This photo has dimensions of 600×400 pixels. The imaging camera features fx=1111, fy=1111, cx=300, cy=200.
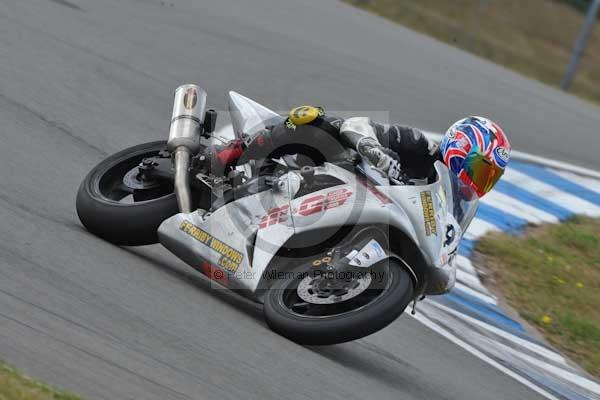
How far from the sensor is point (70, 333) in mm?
4547

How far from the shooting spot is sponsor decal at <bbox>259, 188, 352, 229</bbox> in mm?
5758

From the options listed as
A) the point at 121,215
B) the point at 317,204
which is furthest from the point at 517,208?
the point at 121,215

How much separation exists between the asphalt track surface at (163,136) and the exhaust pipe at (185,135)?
1.46 feet

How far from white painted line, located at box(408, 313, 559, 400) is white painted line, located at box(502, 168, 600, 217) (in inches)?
168

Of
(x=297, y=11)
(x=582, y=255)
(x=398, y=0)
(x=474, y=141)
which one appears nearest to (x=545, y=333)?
(x=582, y=255)

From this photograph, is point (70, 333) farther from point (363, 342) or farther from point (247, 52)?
point (247, 52)

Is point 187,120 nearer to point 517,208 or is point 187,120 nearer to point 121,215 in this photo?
point 121,215

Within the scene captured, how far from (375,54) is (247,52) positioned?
7.72 ft

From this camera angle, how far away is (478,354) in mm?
7129

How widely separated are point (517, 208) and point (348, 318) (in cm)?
563

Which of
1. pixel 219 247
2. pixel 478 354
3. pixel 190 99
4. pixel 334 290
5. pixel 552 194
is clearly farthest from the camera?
pixel 552 194

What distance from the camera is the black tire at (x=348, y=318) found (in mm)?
5293

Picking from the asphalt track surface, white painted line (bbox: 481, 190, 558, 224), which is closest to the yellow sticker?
the asphalt track surface

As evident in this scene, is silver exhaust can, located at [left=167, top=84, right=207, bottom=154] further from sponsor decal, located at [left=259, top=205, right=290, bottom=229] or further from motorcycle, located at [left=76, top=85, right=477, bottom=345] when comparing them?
sponsor decal, located at [left=259, top=205, right=290, bottom=229]
